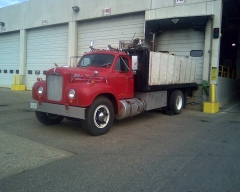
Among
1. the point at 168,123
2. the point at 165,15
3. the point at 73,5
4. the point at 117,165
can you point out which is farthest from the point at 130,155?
the point at 73,5

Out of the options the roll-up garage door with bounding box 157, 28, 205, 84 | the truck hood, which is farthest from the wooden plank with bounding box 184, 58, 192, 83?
the truck hood

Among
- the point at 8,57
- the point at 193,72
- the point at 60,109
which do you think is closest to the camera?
the point at 60,109

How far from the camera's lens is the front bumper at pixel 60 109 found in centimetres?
606

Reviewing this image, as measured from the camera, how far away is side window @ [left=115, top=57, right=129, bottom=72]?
7623 mm

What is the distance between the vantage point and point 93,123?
6.31m

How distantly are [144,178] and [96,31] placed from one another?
13.4 metres

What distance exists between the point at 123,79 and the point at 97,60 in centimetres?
105

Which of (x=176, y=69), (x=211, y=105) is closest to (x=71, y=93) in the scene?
(x=176, y=69)

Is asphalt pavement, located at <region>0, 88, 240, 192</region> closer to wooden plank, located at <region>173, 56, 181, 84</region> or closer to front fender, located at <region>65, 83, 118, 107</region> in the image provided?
front fender, located at <region>65, 83, 118, 107</region>

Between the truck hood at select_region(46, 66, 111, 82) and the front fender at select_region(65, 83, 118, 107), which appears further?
the truck hood at select_region(46, 66, 111, 82)

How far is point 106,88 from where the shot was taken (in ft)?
22.0

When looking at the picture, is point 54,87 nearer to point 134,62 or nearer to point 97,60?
point 97,60

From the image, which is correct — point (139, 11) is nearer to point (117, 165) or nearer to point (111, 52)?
point (111, 52)

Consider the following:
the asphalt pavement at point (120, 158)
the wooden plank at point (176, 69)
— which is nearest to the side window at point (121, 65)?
the asphalt pavement at point (120, 158)
